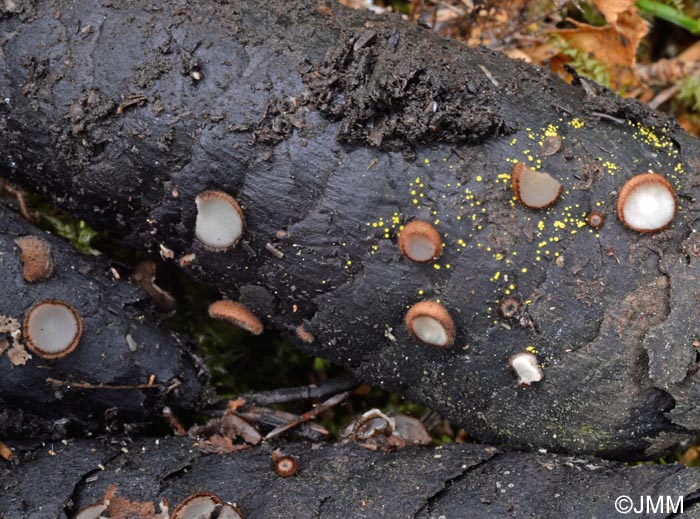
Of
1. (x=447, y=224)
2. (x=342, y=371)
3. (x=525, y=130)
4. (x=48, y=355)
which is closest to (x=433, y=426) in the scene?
(x=342, y=371)

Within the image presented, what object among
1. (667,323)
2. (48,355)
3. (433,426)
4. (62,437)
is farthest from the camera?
(433,426)

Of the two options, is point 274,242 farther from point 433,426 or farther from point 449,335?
point 433,426

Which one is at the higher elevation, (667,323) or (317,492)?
(667,323)

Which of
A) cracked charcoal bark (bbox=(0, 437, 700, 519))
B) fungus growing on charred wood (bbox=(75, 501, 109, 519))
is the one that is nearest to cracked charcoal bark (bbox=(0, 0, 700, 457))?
cracked charcoal bark (bbox=(0, 437, 700, 519))

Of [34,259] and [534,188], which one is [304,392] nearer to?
[34,259]

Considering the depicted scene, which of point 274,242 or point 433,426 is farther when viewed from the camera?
point 433,426

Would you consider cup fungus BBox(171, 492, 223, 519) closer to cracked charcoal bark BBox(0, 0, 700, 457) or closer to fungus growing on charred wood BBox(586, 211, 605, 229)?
cracked charcoal bark BBox(0, 0, 700, 457)

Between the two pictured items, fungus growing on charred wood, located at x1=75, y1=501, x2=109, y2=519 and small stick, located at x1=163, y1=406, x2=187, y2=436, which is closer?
fungus growing on charred wood, located at x1=75, y1=501, x2=109, y2=519

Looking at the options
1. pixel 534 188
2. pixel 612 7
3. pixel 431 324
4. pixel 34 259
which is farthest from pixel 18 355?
pixel 612 7
